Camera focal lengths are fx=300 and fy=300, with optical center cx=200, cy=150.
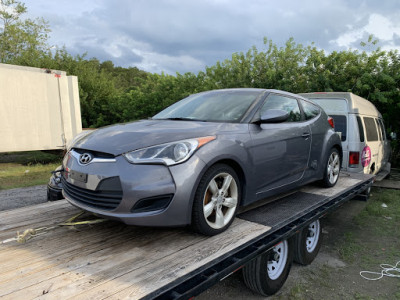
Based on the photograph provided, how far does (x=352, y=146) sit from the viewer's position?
5.89 metres

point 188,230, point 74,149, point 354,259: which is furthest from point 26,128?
point 354,259

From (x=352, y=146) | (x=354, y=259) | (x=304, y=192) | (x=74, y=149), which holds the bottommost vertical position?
(x=354, y=259)

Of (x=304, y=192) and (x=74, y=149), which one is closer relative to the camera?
(x=74, y=149)

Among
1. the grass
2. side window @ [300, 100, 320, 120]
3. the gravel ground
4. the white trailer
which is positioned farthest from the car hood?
the white trailer

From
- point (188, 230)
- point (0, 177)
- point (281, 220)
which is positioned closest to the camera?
point (188, 230)

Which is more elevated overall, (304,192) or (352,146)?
(352,146)

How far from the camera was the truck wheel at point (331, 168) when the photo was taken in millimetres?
4254

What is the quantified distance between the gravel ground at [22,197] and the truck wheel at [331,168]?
5.49 meters

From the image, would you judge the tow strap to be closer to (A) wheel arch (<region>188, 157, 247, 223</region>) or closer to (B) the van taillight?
(A) wheel arch (<region>188, 157, 247, 223</region>)

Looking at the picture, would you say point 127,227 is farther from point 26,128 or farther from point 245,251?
point 26,128

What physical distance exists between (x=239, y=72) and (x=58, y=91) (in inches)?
311

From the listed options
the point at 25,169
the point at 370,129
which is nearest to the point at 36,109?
the point at 25,169

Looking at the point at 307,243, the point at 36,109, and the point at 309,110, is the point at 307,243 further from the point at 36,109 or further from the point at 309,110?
the point at 36,109

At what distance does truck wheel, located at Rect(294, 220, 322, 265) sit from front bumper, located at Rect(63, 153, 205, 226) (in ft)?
5.73
